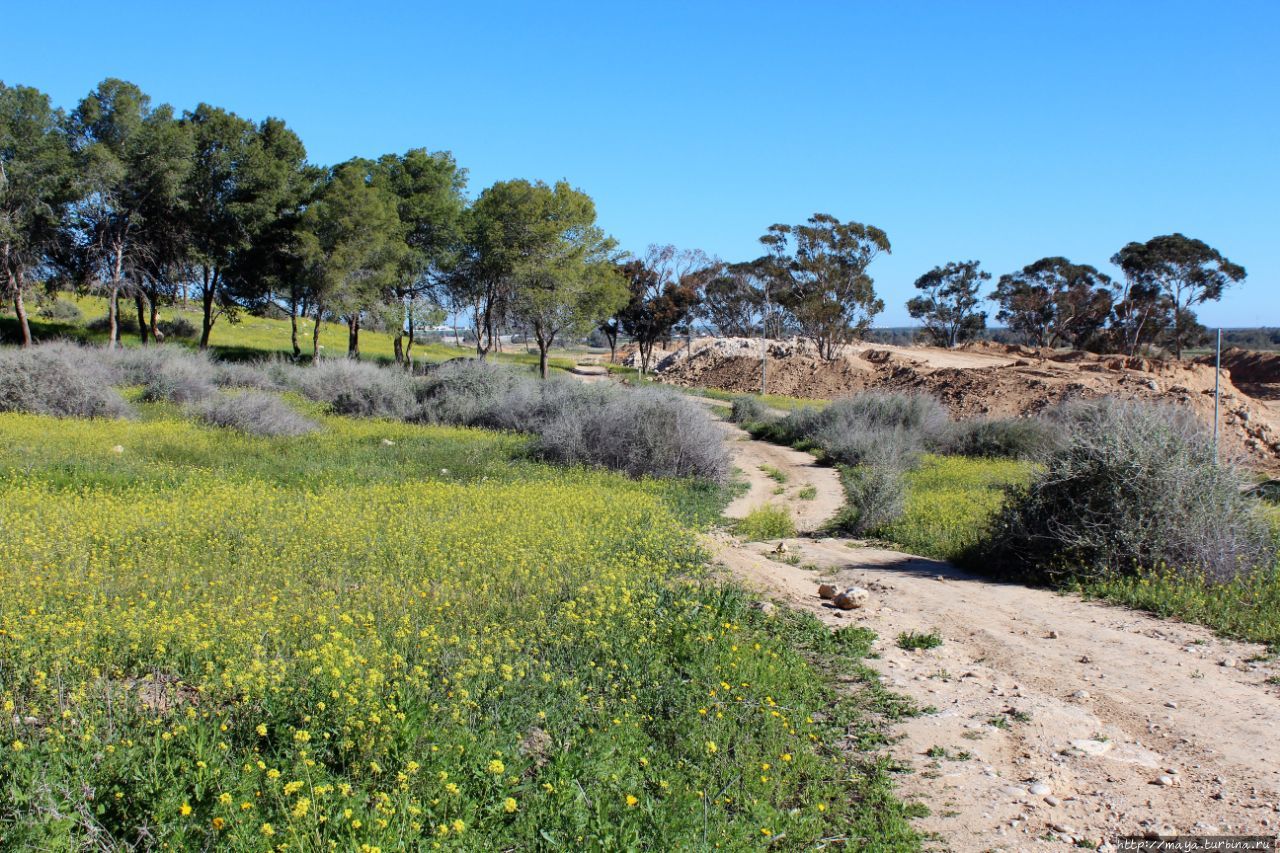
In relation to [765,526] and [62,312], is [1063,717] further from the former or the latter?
[62,312]

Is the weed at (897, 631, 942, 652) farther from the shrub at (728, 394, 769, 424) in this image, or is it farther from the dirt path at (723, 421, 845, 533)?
the shrub at (728, 394, 769, 424)

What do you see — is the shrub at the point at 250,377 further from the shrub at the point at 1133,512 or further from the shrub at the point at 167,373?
the shrub at the point at 1133,512

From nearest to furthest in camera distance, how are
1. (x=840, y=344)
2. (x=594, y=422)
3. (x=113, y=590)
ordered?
(x=113, y=590) → (x=594, y=422) → (x=840, y=344)

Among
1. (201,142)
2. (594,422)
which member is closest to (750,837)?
(594,422)

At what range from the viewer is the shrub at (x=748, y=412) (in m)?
28.4

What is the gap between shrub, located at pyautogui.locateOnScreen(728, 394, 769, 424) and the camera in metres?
28.4

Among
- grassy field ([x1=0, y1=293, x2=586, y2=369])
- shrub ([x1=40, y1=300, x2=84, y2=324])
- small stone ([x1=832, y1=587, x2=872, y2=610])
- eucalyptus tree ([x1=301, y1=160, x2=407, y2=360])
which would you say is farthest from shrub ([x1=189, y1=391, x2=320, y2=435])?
shrub ([x1=40, y1=300, x2=84, y2=324])

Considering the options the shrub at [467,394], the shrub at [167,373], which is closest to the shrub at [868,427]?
the shrub at [467,394]

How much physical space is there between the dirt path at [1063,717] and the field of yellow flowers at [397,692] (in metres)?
0.54

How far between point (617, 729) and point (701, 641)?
154 cm

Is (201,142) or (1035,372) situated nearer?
(1035,372)

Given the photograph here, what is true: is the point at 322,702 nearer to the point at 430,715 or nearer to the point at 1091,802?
the point at 430,715

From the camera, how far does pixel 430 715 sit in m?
4.86

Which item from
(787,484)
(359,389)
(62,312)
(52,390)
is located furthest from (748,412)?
(62,312)
